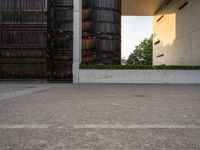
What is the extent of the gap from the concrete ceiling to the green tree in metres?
32.2

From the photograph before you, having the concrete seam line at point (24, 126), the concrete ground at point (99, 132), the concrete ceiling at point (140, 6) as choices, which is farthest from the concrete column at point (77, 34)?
the concrete seam line at point (24, 126)

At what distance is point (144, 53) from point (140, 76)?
62.1 meters

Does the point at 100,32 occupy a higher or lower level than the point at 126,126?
higher

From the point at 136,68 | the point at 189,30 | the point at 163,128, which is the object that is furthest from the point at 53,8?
the point at 163,128

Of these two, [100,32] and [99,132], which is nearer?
[99,132]

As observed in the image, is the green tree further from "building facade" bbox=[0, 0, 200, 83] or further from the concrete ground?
the concrete ground

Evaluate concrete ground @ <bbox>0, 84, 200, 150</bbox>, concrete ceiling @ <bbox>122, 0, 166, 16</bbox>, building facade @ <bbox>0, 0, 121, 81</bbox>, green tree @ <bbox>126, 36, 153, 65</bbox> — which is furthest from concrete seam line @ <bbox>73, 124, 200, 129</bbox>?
green tree @ <bbox>126, 36, 153, 65</bbox>

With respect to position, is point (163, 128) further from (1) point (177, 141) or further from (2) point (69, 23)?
(2) point (69, 23)

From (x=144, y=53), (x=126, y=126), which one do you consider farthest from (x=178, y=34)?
(x=126, y=126)

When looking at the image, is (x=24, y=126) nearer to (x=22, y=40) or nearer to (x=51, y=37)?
(x=22, y=40)

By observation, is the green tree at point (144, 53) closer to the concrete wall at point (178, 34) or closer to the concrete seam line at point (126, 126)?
the concrete wall at point (178, 34)

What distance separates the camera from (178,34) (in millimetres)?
49656

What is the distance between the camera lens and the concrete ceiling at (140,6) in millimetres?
51531

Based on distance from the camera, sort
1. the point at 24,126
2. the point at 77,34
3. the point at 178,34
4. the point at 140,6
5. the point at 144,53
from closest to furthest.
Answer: the point at 24,126 < the point at 77,34 < the point at 178,34 < the point at 140,6 < the point at 144,53
